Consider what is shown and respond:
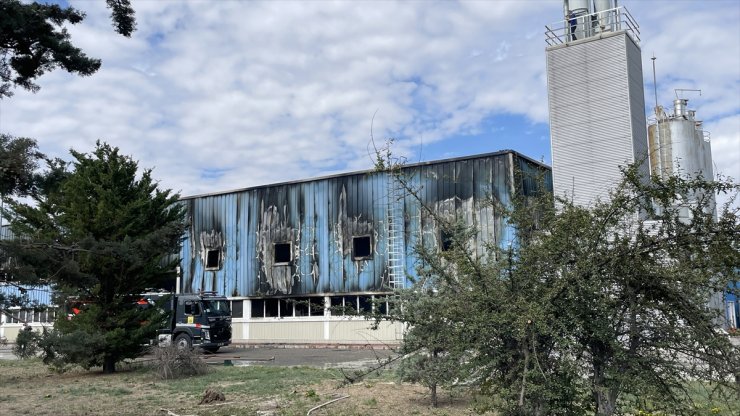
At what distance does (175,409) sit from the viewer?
1090 cm

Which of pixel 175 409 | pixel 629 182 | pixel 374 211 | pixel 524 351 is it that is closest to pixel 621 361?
pixel 524 351

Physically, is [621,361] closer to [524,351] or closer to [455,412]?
[524,351]

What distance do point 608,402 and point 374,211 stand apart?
71.7 ft

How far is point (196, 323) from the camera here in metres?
24.4

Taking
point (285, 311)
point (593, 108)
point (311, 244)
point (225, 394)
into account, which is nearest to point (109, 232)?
point (225, 394)

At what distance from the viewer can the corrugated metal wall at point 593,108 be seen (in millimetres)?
23656

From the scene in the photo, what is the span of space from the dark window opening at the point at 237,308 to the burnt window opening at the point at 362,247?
6.77 m

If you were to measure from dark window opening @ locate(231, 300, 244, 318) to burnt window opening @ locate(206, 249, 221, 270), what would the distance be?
2.08 metres

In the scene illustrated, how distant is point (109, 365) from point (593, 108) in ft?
63.6

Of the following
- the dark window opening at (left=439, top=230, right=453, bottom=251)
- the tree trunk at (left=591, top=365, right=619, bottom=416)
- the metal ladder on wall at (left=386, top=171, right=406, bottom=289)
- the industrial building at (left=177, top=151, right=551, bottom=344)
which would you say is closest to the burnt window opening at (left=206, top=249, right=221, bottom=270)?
the industrial building at (left=177, top=151, right=551, bottom=344)

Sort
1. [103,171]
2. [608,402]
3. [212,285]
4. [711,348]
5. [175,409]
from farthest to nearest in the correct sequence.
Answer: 1. [212,285]
2. [103,171]
3. [175,409]
4. [608,402]
5. [711,348]

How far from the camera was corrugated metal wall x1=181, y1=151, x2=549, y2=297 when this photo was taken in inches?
979

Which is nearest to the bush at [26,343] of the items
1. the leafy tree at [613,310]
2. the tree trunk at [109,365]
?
the tree trunk at [109,365]

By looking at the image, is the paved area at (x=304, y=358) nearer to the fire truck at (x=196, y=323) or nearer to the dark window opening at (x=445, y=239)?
the fire truck at (x=196, y=323)
